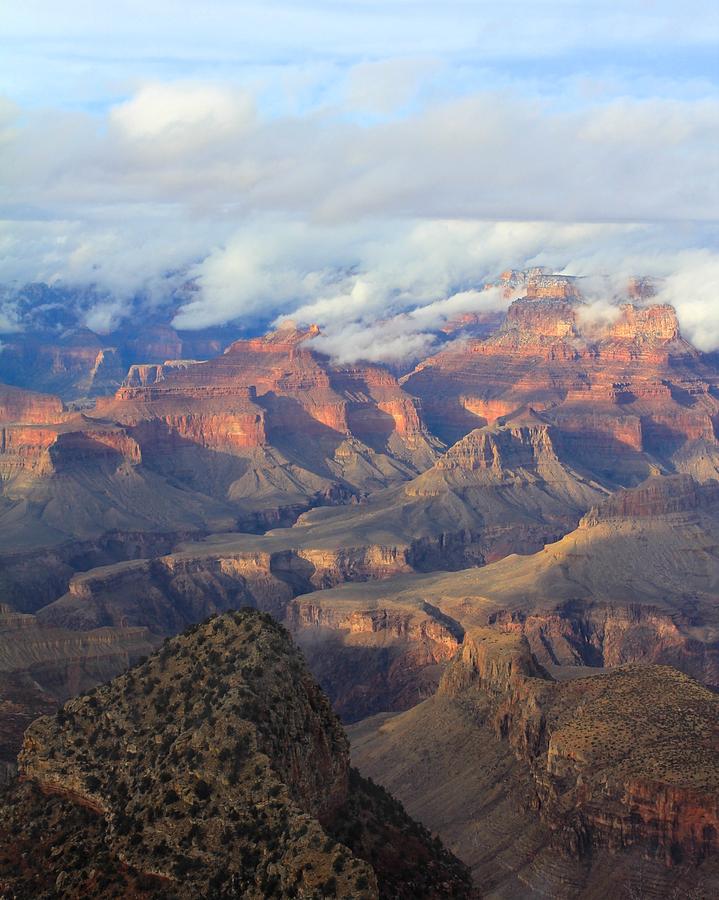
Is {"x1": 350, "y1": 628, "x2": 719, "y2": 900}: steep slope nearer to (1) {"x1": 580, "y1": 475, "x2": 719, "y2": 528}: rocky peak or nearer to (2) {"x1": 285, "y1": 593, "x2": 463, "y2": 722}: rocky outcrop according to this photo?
(2) {"x1": 285, "y1": 593, "x2": 463, "y2": 722}: rocky outcrop

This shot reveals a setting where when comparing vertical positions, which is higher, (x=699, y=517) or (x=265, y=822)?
(x=265, y=822)

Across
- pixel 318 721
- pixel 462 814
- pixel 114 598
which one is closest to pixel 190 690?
pixel 318 721

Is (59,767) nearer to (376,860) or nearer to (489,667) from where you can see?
(376,860)

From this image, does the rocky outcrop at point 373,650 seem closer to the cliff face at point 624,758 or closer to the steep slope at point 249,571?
the steep slope at point 249,571

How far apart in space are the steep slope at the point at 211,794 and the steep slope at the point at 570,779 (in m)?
24.2

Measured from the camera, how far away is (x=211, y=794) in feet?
129

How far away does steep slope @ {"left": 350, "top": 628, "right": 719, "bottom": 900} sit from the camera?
69688 millimetres

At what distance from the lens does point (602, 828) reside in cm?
7219

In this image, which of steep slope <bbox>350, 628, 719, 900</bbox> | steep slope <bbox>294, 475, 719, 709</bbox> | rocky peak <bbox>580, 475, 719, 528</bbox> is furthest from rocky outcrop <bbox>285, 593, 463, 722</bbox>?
steep slope <bbox>350, 628, 719, 900</bbox>

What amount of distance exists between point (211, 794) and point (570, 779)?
40.2 m

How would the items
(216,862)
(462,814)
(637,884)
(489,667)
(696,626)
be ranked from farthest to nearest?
(696,626) → (489,667) → (462,814) → (637,884) → (216,862)

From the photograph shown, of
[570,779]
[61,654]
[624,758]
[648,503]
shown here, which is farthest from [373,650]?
[624,758]

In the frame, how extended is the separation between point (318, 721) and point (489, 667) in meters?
50.9

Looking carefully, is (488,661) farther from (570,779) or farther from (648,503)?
(648,503)
